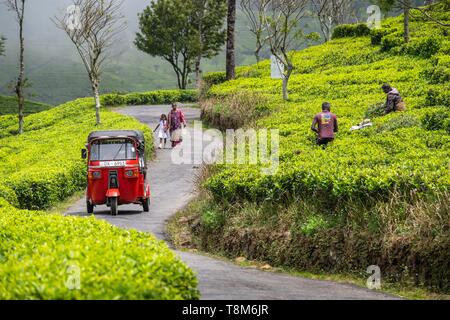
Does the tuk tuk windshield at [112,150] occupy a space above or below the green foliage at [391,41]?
below

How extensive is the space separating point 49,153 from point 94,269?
977 inches

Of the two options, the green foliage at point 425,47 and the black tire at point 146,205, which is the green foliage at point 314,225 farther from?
the green foliage at point 425,47

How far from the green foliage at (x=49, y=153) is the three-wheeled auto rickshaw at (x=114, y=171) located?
2.87m

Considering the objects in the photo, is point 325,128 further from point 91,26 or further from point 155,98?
point 155,98

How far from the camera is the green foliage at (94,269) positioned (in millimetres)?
7218

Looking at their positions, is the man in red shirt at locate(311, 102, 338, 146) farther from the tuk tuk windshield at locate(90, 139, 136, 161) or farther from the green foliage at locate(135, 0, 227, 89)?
the green foliage at locate(135, 0, 227, 89)

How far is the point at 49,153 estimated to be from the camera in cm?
3175

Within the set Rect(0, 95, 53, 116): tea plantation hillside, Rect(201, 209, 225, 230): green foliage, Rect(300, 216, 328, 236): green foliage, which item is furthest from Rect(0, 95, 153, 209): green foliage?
Rect(0, 95, 53, 116): tea plantation hillside

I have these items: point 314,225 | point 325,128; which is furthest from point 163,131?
point 314,225

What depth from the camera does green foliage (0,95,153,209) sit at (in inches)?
918

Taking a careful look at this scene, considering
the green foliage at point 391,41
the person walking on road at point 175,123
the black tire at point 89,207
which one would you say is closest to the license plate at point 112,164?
the black tire at point 89,207

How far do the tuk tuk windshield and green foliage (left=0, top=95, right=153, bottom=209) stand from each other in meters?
3.07
